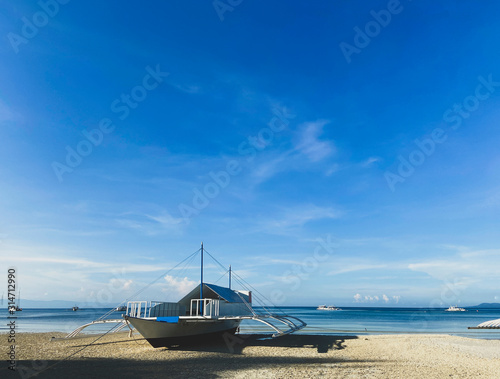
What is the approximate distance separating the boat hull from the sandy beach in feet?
1.55

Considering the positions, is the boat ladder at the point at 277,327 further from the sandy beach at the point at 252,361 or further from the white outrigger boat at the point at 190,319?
the sandy beach at the point at 252,361

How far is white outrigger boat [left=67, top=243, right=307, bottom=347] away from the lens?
17.2 metres

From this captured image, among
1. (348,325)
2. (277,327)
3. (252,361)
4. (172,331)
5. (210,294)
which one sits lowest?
(348,325)

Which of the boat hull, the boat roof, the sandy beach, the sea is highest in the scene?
the boat roof

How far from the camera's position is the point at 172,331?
58.0 ft

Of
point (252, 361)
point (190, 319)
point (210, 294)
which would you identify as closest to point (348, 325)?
point (210, 294)

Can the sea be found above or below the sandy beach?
below

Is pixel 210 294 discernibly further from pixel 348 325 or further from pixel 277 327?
pixel 348 325

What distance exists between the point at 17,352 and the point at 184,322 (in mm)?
8767

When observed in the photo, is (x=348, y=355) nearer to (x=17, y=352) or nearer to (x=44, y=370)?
(x=44, y=370)

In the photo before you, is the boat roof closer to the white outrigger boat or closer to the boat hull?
the white outrigger boat

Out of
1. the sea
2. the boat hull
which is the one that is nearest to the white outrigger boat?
the boat hull

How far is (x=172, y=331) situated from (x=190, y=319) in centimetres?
115

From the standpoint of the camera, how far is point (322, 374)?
1263 cm
